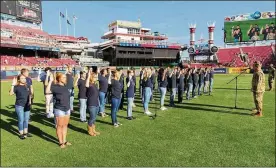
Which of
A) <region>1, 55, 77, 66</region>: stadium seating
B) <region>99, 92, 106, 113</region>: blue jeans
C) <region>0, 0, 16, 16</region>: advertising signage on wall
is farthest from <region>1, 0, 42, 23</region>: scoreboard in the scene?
<region>99, 92, 106, 113</region>: blue jeans

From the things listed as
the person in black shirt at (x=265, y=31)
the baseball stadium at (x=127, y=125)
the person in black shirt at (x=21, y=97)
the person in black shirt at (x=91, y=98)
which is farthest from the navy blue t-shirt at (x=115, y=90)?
the person in black shirt at (x=265, y=31)

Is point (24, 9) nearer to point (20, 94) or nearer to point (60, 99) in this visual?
point (20, 94)

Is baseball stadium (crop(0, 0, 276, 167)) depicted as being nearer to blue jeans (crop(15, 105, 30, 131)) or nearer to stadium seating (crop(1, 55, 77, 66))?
blue jeans (crop(15, 105, 30, 131))

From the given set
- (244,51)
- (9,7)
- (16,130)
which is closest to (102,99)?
(16,130)

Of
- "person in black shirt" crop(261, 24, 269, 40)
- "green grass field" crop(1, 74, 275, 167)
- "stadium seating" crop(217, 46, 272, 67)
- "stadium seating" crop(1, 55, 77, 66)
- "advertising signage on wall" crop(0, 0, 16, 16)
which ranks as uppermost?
"advertising signage on wall" crop(0, 0, 16, 16)

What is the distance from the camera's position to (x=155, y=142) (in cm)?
749

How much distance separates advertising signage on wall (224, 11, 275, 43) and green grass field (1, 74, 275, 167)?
56786 mm

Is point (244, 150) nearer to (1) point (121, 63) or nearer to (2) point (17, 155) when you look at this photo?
(2) point (17, 155)

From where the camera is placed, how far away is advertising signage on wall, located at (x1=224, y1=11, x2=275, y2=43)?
60500 mm

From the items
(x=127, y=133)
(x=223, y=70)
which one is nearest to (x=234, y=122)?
(x=127, y=133)

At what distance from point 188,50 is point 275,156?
227 ft

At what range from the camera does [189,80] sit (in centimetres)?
1509

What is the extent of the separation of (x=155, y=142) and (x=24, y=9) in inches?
2319

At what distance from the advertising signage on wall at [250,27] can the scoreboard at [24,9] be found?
45.5 m
